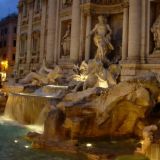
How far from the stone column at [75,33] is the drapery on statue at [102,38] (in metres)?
1.32

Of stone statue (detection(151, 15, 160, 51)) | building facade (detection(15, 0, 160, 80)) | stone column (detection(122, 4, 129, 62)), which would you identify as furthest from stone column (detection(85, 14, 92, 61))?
stone statue (detection(151, 15, 160, 51))

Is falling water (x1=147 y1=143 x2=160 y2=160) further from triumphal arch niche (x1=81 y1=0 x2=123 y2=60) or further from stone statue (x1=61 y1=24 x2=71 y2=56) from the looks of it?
stone statue (x1=61 y1=24 x2=71 y2=56)

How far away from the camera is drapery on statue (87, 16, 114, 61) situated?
1662 cm

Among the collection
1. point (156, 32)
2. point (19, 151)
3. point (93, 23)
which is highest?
point (93, 23)

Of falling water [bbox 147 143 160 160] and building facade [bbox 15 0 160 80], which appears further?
building facade [bbox 15 0 160 80]

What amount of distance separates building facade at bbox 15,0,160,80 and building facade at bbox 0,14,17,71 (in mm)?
18056

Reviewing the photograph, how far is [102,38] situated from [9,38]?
2869 cm

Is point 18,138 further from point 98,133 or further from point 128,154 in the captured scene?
point 128,154

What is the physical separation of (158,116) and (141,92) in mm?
1617

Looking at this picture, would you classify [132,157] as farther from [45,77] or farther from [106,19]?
[106,19]

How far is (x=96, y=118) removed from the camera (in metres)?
10.1

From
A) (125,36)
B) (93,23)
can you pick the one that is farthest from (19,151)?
(93,23)

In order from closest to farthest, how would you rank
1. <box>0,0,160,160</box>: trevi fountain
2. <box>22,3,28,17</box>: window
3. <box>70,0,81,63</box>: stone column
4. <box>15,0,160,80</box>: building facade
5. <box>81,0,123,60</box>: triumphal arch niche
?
<box>0,0,160,160</box>: trevi fountain < <box>15,0,160,80</box>: building facade < <box>81,0,123,60</box>: triumphal arch niche < <box>70,0,81,63</box>: stone column < <box>22,3,28,17</box>: window

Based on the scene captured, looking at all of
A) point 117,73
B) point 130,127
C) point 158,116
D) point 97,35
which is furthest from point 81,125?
point 97,35
